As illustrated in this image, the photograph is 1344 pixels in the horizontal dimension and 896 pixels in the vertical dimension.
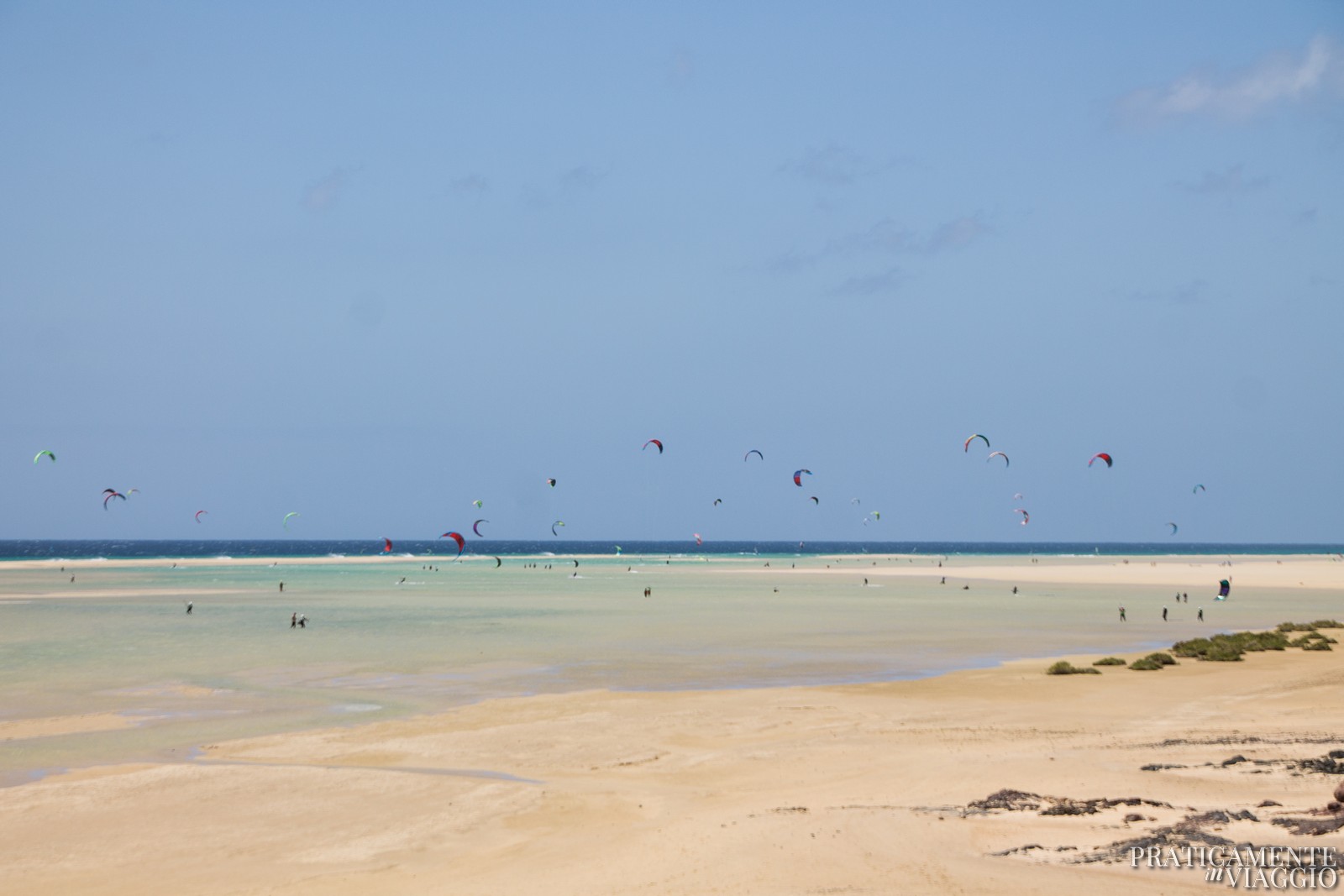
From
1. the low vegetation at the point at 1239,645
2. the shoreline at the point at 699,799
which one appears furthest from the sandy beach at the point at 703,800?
the low vegetation at the point at 1239,645

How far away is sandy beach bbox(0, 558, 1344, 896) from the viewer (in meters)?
9.78

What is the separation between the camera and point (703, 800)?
13336 millimetres

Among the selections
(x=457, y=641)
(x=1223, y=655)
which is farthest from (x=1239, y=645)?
(x=457, y=641)

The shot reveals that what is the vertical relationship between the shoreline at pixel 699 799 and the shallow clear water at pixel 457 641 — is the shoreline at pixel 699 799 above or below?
above

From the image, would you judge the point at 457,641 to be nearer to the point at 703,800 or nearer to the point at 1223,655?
the point at 703,800

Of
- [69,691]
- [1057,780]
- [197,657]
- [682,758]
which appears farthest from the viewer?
[197,657]

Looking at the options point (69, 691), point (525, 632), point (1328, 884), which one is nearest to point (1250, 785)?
point (1328, 884)

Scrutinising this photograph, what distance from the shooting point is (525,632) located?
38.8 meters

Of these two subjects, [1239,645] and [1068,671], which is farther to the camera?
[1239,645]

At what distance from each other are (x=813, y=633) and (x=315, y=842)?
28.3m

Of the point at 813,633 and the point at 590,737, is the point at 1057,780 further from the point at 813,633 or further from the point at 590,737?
the point at 813,633

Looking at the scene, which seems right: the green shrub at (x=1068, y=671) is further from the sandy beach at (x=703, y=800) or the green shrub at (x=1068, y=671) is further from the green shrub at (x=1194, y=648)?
the green shrub at (x=1194, y=648)

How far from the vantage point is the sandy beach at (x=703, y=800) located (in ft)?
32.1

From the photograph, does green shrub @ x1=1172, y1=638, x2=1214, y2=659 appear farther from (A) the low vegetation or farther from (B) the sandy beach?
(B) the sandy beach
